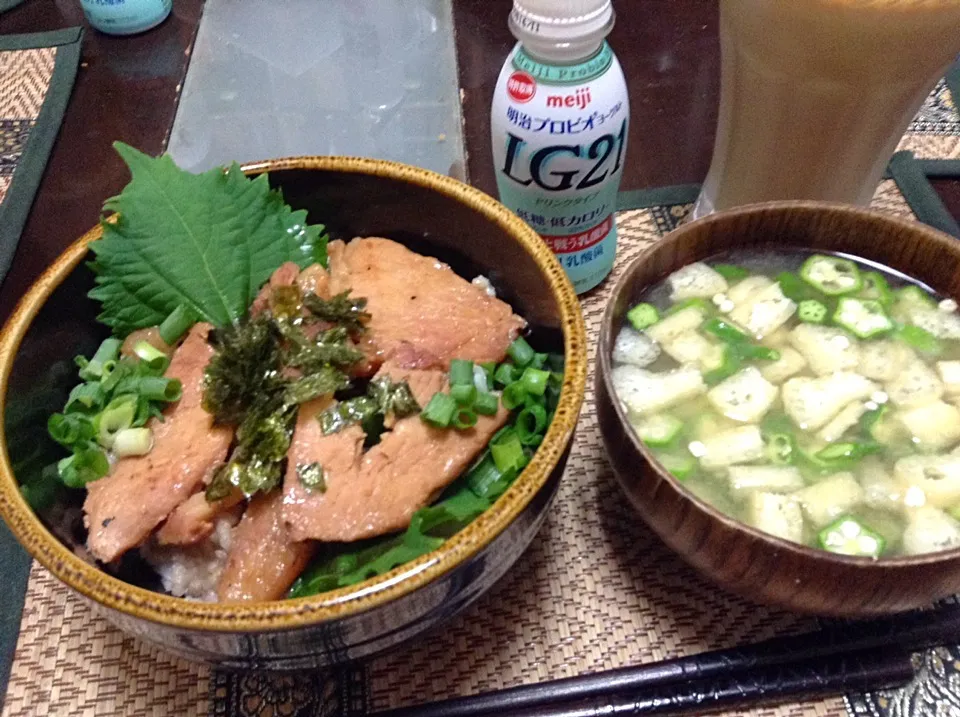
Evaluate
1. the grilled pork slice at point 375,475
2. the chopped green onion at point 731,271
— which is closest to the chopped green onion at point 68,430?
the grilled pork slice at point 375,475

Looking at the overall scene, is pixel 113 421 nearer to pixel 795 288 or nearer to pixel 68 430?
pixel 68 430

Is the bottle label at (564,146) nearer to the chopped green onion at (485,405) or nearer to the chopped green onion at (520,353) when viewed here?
the chopped green onion at (520,353)

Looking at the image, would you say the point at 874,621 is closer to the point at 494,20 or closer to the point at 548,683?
the point at 548,683

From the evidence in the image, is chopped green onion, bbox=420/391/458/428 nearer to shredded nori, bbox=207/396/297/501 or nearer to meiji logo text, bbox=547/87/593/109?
shredded nori, bbox=207/396/297/501

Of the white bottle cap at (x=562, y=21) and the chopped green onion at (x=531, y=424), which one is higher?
the white bottle cap at (x=562, y=21)

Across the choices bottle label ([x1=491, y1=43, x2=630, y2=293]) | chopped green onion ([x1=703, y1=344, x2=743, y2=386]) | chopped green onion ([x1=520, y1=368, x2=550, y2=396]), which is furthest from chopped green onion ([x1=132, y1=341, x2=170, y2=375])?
chopped green onion ([x1=703, y1=344, x2=743, y2=386])

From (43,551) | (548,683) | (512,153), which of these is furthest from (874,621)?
(43,551)

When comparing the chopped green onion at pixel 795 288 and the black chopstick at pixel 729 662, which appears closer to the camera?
the black chopstick at pixel 729 662
